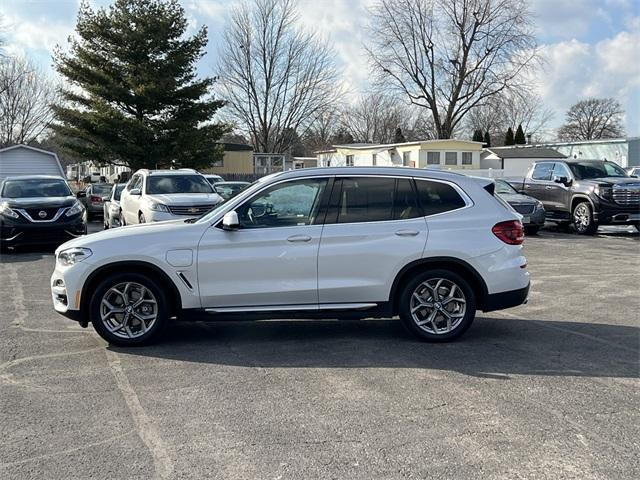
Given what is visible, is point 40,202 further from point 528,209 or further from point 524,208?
point 528,209

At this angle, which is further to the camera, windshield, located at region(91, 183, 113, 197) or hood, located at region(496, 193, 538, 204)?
windshield, located at region(91, 183, 113, 197)

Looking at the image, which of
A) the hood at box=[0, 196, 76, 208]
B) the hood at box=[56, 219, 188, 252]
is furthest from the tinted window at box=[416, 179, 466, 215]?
the hood at box=[0, 196, 76, 208]

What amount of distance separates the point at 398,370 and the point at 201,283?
6.80 feet

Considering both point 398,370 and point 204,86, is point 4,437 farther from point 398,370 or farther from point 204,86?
point 204,86

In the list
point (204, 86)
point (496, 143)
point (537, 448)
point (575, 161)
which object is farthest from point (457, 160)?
point (537, 448)

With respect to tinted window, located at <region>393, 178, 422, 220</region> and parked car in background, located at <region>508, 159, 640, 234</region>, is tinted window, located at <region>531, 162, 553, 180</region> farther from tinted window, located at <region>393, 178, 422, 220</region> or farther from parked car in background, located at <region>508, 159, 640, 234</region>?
tinted window, located at <region>393, 178, 422, 220</region>

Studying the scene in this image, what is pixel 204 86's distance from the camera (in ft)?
114

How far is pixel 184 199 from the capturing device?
13367 millimetres

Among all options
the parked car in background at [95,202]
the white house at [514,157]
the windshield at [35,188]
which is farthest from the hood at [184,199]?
the white house at [514,157]

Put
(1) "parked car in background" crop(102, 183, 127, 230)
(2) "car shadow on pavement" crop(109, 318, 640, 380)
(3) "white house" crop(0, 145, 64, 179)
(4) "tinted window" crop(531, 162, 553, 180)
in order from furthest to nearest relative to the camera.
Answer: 1. (3) "white house" crop(0, 145, 64, 179)
2. (4) "tinted window" crop(531, 162, 553, 180)
3. (1) "parked car in background" crop(102, 183, 127, 230)
4. (2) "car shadow on pavement" crop(109, 318, 640, 380)

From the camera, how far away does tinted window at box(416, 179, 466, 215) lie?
20.4ft

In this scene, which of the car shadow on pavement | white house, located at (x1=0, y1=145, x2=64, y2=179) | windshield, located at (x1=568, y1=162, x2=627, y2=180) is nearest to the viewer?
the car shadow on pavement

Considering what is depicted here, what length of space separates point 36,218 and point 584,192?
14.0m

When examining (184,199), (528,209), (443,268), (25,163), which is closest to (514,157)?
(528,209)
